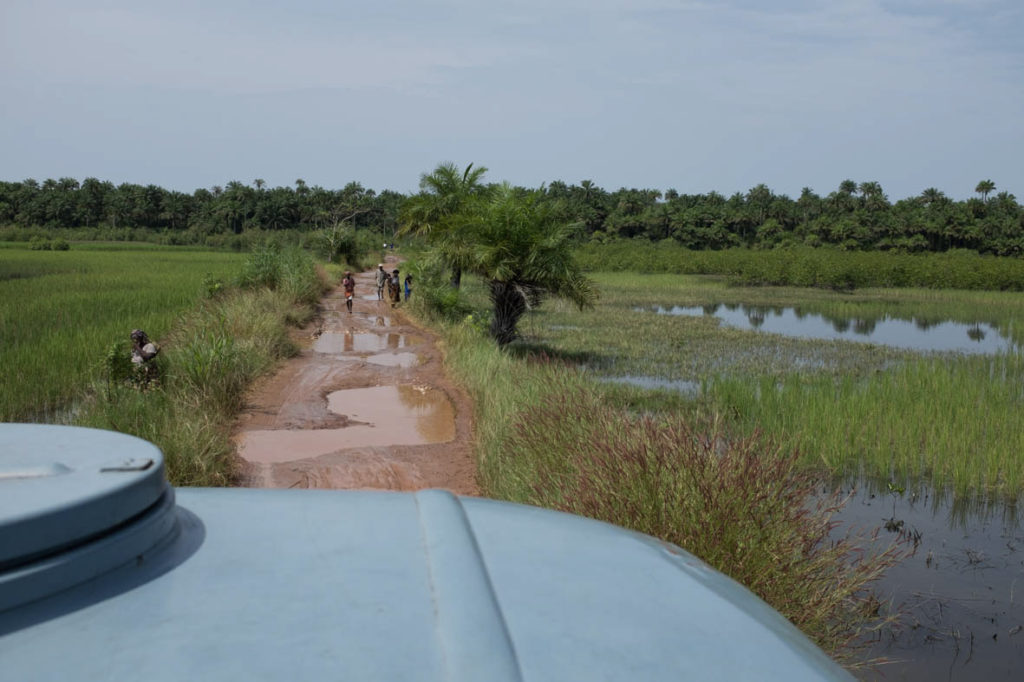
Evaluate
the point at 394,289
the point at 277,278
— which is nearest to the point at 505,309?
Result: the point at 277,278

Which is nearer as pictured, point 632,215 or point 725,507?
point 725,507

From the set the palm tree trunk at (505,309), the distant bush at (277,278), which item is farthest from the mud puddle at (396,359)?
the distant bush at (277,278)

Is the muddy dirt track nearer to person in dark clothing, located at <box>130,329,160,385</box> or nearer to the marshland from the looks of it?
the marshland

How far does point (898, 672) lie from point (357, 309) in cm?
1589

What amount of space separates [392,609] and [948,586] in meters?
5.98

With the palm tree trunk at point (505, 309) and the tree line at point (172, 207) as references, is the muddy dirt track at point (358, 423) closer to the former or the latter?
the palm tree trunk at point (505, 309)

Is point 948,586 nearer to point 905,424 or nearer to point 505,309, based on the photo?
point 905,424

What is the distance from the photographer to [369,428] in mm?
8336

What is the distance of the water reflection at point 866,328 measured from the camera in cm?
1881

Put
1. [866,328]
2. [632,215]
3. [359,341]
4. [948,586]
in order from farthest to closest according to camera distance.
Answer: [632,215] → [866,328] → [359,341] → [948,586]

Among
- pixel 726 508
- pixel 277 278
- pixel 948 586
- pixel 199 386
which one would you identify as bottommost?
pixel 948 586

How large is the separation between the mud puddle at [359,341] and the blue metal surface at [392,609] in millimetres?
12068

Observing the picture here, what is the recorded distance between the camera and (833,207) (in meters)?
67.8

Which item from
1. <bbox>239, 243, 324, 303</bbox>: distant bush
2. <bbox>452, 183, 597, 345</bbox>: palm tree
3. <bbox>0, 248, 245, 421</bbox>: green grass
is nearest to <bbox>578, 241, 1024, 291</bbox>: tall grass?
<bbox>239, 243, 324, 303</bbox>: distant bush
